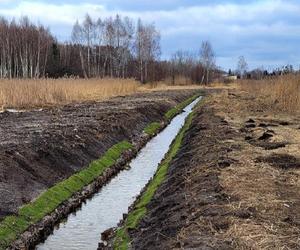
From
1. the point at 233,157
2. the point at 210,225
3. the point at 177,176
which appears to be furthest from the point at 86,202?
the point at 210,225

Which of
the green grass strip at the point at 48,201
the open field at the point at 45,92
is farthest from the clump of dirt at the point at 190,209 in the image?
the open field at the point at 45,92

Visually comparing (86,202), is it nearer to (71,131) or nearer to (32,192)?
(32,192)

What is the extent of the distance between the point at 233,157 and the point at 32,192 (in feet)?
16.8

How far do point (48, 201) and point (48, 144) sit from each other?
200 inches

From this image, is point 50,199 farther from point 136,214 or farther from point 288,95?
point 288,95

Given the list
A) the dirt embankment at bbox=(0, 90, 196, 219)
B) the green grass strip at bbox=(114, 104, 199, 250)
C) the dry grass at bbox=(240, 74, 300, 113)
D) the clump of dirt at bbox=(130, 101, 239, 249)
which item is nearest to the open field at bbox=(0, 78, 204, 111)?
the dirt embankment at bbox=(0, 90, 196, 219)

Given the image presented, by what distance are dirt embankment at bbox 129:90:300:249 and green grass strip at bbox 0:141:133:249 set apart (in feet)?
7.28

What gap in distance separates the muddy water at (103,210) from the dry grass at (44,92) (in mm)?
15657

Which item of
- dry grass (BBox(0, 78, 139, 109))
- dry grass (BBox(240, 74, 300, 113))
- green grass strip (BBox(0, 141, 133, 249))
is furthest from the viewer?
dry grass (BBox(0, 78, 139, 109))

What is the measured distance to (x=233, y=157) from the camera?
1412 cm

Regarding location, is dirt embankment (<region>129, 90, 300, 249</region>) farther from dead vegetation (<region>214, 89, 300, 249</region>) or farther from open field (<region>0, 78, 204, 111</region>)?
open field (<region>0, 78, 204, 111</region>)

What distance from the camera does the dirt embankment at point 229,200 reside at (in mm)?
7625

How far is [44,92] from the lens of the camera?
3756 cm

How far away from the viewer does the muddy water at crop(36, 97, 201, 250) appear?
1038 centimetres
